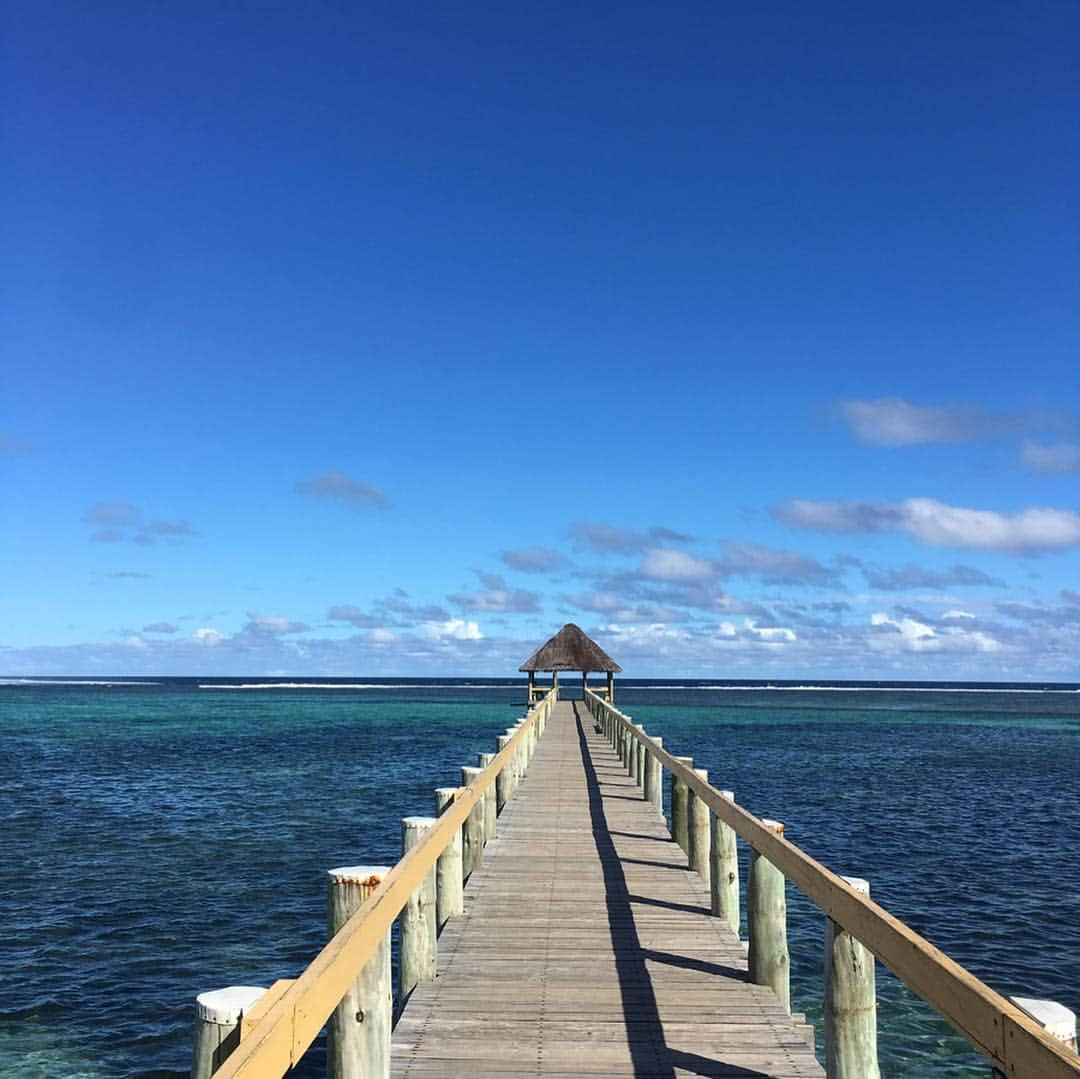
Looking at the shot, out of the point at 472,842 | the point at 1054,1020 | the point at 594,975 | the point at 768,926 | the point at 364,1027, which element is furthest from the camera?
the point at 472,842

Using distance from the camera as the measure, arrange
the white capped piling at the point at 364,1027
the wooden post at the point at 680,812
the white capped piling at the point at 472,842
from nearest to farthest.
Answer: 1. the white capped piling at the point at 364,1027
2. the white capped piling at the point at 472,842
3. the wooden post at the point at 680,812

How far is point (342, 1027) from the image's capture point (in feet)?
13.4

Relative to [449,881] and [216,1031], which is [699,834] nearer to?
[449,881]

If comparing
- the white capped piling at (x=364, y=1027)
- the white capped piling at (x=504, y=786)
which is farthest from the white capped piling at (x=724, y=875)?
the white capped piling at (x=504, y=786)

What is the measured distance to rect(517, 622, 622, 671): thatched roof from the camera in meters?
39.5

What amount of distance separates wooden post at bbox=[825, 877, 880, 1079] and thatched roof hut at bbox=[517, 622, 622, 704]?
3488cm

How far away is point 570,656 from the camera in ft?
131

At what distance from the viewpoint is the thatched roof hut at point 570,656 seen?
39500 mm

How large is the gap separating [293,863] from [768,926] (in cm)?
1307

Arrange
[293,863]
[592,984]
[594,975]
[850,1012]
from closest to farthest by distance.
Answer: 1. [850,1012]
2. [592,984]
3. [594,975]
4. [293,863]

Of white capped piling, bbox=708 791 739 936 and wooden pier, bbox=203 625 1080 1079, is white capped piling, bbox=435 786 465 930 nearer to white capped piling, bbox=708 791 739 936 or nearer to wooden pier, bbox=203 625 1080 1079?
wooden pier, bbox=203 625 1080 1079

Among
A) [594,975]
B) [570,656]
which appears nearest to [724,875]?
[594,975]

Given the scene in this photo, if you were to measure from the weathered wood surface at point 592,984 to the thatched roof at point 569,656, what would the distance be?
28.6 metres

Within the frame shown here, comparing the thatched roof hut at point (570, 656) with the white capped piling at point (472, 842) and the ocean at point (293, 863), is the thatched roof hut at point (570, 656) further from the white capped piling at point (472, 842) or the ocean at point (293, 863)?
the white capped piling at point (472, 842)
